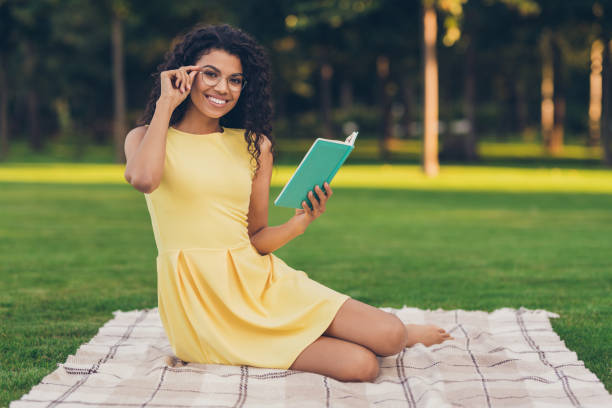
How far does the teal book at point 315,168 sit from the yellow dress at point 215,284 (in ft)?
0.99

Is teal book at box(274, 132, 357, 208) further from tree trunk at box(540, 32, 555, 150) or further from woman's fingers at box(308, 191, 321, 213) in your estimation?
tree trunk at box(540, 32, 555, 150)

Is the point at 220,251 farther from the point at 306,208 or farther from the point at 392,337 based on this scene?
→ the point at 392,337

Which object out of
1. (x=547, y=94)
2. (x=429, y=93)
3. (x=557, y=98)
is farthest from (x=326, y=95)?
(x=429, y=93)

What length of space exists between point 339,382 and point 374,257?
5266 mm

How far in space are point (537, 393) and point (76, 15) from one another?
137 ft

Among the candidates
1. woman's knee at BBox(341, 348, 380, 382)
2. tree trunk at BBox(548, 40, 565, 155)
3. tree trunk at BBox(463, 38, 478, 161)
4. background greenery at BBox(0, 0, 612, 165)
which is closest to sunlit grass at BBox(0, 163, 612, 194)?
background greenery at BBox(0, 0, 612, 165)

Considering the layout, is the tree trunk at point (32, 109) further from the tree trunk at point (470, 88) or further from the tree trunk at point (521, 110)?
the tree trunk at point (521, 110)

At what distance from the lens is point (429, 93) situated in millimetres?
22703

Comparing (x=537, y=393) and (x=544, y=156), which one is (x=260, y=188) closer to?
(x=537, y=393)

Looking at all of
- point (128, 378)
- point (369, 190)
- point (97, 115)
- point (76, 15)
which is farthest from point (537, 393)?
point (97, 115)

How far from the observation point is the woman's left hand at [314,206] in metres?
→ 4.61

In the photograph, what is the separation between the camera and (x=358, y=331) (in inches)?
180

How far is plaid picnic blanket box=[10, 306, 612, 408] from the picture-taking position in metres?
4.10

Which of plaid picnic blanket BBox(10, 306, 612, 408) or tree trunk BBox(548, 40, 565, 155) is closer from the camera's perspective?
plaid picnic blanket BBox(10, 306, 612, 408)
